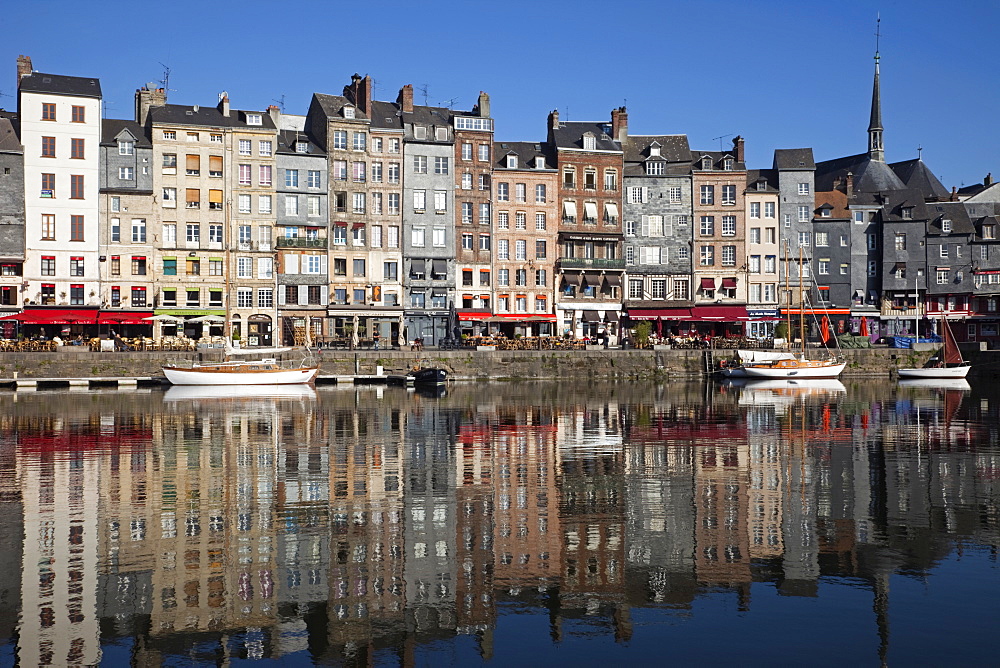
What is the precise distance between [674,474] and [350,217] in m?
57.0

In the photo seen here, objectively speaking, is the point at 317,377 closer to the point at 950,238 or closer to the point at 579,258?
the point at 579,258

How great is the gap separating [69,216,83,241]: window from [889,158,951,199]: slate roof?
77.1 m

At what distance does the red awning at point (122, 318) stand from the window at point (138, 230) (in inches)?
222

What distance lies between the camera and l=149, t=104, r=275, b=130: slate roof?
72.8m

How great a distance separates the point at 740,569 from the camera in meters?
14.7

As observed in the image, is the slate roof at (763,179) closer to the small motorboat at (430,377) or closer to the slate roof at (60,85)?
the small motorboat at (430,377)

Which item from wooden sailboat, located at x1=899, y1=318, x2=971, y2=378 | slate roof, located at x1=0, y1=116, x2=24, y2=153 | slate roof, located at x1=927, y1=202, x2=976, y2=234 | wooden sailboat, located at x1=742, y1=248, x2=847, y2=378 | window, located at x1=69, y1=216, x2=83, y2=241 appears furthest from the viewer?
slate roof, located at x1=927, y1=202, x2=976, y2=234

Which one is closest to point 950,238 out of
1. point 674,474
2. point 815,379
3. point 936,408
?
point 815,379

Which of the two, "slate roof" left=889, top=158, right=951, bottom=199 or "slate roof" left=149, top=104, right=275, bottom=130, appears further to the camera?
"slate roof" left=889, top=158, right=951, bottom=199

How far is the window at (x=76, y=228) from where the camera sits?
69562 mm

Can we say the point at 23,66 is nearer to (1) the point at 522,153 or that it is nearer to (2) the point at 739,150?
(1) the point at 522,153

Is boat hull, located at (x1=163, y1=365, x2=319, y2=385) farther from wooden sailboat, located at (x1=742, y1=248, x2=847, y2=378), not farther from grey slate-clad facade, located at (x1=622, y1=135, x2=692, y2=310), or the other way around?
grey slate-clad facade, located at (x1=622, y1=135, x2=692, y2=310)

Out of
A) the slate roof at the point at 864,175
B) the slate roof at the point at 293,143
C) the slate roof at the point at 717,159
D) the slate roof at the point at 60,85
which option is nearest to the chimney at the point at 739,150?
the slate roof at the point at 717,159

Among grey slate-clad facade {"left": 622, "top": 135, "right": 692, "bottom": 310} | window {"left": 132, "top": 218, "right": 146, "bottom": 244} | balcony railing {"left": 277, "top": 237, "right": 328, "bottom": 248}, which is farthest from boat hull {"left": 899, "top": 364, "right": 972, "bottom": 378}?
window {"left": 132, "top": 218, "right": 146, "bottom": 244}
